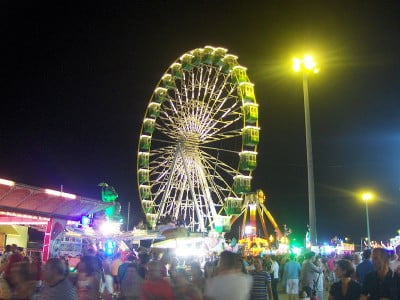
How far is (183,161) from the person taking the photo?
31328 mm

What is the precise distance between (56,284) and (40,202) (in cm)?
1694

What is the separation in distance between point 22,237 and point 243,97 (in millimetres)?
15993

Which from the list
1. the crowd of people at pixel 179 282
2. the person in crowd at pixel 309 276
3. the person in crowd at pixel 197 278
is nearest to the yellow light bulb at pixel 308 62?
the person in crowd at pixel 309 276

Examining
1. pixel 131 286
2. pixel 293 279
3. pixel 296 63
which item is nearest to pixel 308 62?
pixel 296 63

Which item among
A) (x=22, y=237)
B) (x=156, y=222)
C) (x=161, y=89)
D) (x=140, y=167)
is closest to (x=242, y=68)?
(x=161, y=89)

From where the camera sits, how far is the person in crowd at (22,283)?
503cm

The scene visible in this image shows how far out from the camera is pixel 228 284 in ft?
16.2

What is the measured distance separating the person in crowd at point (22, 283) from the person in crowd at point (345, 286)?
357 cm

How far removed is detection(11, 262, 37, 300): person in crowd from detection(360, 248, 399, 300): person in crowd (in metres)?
3.80

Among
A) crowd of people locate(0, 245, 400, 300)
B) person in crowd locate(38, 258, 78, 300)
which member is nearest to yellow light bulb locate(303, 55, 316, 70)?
crowd of people locate(0, 245, 400, 300)

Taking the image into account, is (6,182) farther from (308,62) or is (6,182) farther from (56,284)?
(56,284)

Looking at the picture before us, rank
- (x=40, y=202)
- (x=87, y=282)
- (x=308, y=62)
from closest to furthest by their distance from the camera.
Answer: (x=87, y=282), (x=308, y=62), (x=40, y=202)

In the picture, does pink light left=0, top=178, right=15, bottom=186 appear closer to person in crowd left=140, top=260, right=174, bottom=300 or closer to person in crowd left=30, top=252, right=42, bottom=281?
person in crowd left=30, top=252, right=42, bottom=281

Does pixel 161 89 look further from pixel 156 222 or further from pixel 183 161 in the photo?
pixel 156 222
